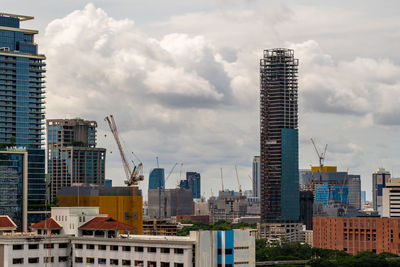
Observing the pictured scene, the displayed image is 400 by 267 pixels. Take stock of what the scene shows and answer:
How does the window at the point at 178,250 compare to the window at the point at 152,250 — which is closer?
the window at the point at 178,250

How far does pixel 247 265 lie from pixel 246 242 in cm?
539

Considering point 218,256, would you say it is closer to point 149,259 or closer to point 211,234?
point 211,234

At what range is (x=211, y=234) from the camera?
189m

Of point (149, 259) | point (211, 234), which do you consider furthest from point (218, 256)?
point (149, 259)

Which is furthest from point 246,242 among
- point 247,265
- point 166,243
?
point 166,243

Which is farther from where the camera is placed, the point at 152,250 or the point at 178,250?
the point at 152,250

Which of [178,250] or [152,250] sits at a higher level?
[178,250]

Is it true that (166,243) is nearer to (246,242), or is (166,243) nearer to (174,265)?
(174,265)

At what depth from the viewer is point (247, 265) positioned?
636 ft

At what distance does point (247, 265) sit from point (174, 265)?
16417 millimetres

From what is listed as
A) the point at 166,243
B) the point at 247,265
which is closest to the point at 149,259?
the point at 166,243

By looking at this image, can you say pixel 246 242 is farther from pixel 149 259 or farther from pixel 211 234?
pixel 149 259

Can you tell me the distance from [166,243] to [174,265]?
519 centimetres

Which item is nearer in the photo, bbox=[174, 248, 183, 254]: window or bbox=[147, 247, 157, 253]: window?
bbox=[174, 248, 183, 254]: window
